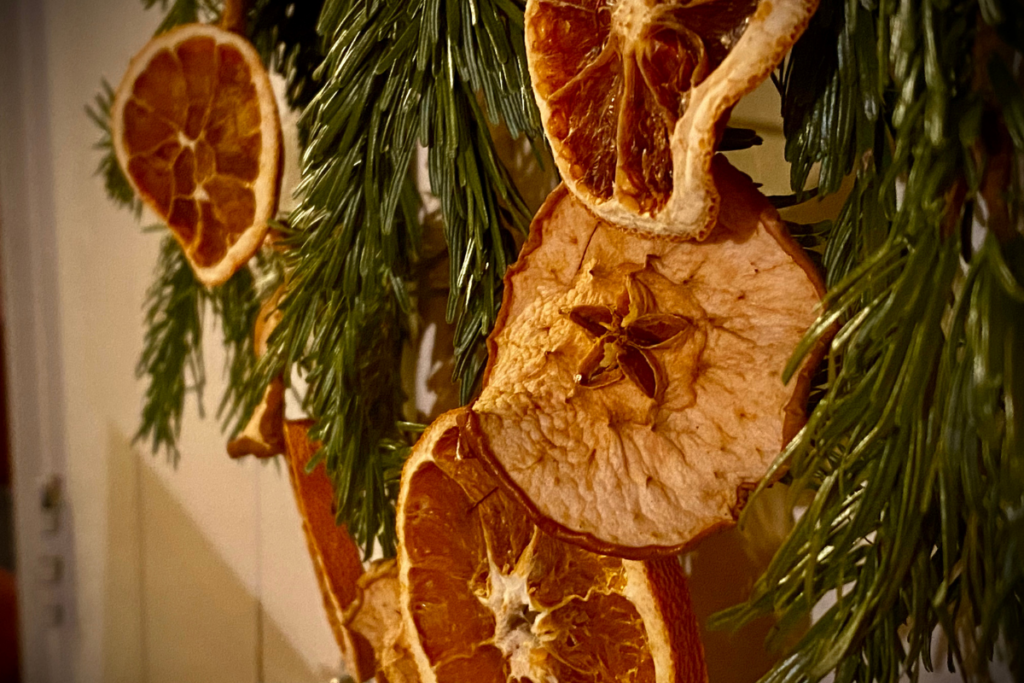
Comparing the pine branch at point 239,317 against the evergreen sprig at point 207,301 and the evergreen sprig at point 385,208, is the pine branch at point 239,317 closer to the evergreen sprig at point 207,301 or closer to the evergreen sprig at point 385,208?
the evergreen sprig at point 207,301

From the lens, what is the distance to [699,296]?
39 centimetres

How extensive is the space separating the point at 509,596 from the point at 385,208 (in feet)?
0.82

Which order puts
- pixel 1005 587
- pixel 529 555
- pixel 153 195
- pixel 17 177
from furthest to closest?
pixel 17 177 < pixel 153 195 < pixel 529 555 < pixel 1005 587

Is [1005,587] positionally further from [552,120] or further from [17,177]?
[17,177]

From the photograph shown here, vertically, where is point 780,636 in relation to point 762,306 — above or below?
below

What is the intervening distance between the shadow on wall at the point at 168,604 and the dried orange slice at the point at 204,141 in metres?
0.38

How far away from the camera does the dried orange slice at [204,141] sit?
67cm

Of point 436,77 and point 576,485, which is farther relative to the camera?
point 436,77

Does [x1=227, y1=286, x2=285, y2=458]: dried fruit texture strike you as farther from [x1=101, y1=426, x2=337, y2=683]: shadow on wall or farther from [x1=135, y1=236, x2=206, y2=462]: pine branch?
[x1=101, y1=426, x2=337, y2=683]: shadow on wall

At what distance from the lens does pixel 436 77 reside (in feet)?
1.66

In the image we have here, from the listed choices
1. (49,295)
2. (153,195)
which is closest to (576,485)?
(153,195)

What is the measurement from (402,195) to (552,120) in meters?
0.17

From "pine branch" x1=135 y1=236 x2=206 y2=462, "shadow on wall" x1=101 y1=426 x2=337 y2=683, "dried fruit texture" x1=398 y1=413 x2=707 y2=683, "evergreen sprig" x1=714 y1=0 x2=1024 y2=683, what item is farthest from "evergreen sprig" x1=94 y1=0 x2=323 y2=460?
"evergreen sprig" x1=714 y1=0 x2=1024 y2=683

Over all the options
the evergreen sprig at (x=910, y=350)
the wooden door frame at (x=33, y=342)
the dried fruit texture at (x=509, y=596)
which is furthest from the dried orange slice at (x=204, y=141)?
the wooden door frame at (x=33, y=342)
